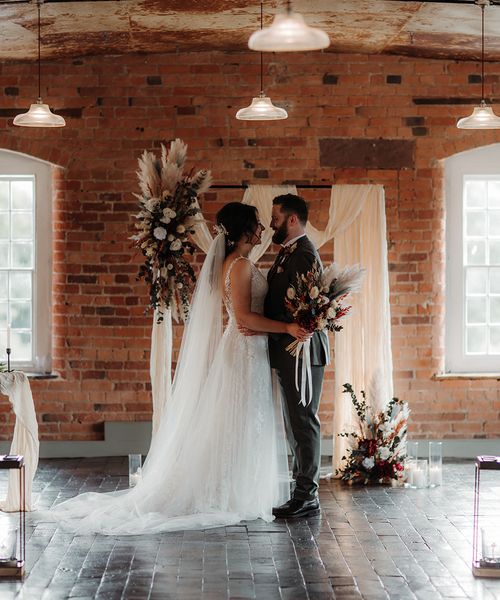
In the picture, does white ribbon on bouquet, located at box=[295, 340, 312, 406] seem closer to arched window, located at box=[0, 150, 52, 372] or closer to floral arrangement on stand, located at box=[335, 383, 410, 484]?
floral arrangement on stand, located at box=[335, 383, 410, 484]

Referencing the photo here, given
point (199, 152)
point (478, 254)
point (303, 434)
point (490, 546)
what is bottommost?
point (490, 546)

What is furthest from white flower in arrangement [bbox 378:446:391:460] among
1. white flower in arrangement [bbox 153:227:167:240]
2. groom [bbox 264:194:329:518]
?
white flower in arrangement [bbox 153:227:167:240]

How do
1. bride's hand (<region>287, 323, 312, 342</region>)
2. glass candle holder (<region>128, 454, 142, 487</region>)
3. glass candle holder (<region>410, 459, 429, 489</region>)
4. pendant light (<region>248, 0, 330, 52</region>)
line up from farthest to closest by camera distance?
glass candle holder (<region>410, 459, 429, 489</region>) → glass candle holder (<region>128, 454, 142, 487</region>) → bride's hand (<region>287, 323, 312, 342</region>) → pendant light (<region>248, 0, 330, 52</region>)

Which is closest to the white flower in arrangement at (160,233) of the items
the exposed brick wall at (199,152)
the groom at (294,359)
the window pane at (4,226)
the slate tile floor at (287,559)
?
the groom at (294,359)

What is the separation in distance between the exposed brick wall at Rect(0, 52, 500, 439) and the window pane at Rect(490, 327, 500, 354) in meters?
0.56

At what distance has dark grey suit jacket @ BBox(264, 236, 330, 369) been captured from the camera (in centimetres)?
669

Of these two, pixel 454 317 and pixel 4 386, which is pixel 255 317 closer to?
pixel 4 386

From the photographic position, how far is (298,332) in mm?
6527

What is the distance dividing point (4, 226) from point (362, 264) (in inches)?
122

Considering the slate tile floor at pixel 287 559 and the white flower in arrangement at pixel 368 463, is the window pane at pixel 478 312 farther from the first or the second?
the slate tile floor at pixel 287 559

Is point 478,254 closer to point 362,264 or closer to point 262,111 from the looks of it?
point 362,264

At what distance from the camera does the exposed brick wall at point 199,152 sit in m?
8.85

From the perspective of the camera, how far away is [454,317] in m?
9.02

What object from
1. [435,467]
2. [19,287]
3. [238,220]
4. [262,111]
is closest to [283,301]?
[238,220]
